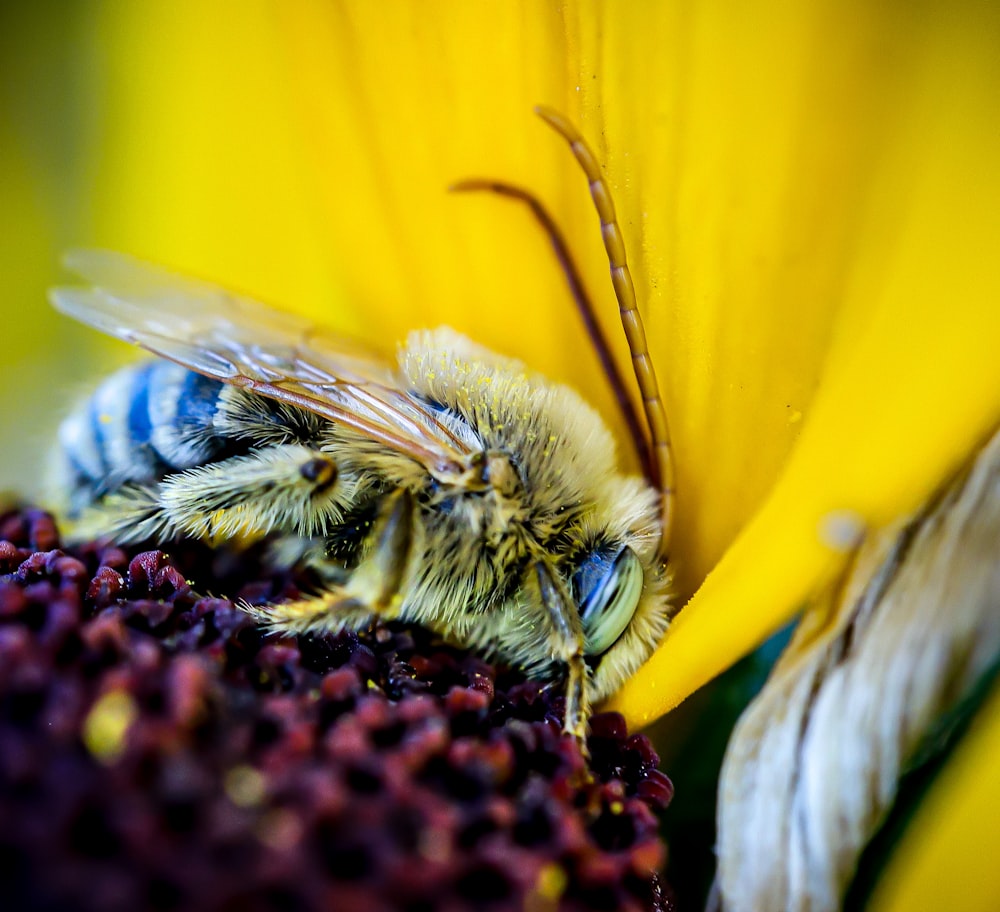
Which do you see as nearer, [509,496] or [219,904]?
[219,904]

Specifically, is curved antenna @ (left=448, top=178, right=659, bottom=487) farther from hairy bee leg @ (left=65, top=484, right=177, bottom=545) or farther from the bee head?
hairy bee leg @ (left=65, top=484, right=177, bottom=545)

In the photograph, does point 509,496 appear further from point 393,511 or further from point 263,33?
point 263,33

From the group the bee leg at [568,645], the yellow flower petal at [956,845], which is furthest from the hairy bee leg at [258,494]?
the yellow flower petal at [956,845]

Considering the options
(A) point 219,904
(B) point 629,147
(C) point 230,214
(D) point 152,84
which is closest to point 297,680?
(A) point 219,904

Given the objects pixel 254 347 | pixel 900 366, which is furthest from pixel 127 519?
pixel 900 366

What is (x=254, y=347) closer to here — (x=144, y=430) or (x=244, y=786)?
(x=144, y=430)

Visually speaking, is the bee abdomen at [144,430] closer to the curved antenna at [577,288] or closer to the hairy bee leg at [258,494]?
the hairy bee leg at [258,494]
